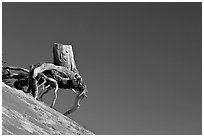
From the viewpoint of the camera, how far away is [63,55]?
A: 557 inches

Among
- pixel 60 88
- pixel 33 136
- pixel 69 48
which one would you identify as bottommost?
pixel 33 136

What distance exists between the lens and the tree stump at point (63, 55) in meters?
14.0

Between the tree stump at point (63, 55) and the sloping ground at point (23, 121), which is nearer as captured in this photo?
the sloping ground at point (23, 121)

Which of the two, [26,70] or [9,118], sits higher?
[26,70]

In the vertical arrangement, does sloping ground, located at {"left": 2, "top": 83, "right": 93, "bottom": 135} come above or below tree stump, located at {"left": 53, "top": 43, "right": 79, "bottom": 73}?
below

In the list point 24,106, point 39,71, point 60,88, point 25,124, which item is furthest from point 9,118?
point 60,88

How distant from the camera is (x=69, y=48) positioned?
46.5ft

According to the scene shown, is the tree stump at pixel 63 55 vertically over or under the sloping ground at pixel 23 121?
over

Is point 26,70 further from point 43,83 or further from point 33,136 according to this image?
point 33,136

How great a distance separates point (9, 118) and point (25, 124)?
0.35 m

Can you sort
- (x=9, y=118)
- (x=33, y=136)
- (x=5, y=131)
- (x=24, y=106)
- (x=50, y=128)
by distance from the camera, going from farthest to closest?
1. (x=24, y=106)
2. (x=50, y=128)
3. (x=9, y=118)
4. (x=33, y=136)
5. (x=5, y=131)

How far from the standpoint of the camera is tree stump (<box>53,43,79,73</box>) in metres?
14.0

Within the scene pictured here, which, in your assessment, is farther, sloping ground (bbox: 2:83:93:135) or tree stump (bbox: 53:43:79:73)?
tree stump (bbox: 53:43:79:73)

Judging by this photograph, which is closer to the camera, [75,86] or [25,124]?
[25,124]
